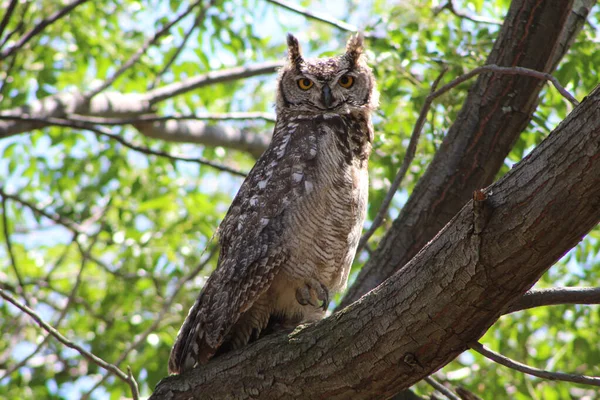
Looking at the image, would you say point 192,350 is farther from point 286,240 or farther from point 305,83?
point 305,83

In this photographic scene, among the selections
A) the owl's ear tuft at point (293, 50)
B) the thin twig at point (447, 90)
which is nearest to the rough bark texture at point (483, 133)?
the thin twig at point (447, 90)

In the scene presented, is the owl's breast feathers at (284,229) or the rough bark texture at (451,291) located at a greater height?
the owl's breast feathers at (284,229)

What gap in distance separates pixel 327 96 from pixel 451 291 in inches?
63.8

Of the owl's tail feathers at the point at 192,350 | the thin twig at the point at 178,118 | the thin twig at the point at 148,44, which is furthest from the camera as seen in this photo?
→ the thin twig at the point at 148,44

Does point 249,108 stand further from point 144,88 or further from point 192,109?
point 144,88

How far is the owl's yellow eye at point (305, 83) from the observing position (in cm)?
327

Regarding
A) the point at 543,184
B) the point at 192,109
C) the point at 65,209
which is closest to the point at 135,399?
the point at 543,184

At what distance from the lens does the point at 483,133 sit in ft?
9.81

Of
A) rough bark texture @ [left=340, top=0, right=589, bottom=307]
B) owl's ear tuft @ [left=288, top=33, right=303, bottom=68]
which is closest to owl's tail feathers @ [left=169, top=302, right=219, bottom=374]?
rough bark texture @ [left=340, top=0, right=589, bottom=307]

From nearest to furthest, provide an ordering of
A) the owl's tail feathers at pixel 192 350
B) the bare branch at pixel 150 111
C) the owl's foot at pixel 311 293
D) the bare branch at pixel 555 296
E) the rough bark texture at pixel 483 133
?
the bare branch at pixel 555 296 → the owl's tail feathers at pixel 192 350 → the owl's foot at pixel 311 293 → the rough bark texture at pixel 483 133 → the bare branch at pixel 150 111

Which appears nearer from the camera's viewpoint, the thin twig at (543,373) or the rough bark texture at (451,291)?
the rough bark texture at (451,291)

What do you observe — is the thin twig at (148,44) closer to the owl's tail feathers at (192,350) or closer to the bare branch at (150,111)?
the bare branch at (150,111)

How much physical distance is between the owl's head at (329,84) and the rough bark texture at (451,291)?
134cm

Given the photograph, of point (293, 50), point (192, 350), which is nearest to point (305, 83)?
point (293, 50)
